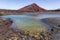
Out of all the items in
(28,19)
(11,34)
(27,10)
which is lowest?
(11,34)

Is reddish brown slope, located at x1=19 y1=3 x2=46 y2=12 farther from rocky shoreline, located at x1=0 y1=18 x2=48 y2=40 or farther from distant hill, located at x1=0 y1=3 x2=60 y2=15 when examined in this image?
rocky shoreline, located at x1=0 y1=18 x2=48 y2=40

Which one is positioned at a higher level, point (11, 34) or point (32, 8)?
point (32, 8)

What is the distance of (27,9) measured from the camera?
61.9 inches

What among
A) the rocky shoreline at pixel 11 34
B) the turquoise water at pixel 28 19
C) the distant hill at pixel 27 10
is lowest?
the rocky shoreline at pixel 11 34

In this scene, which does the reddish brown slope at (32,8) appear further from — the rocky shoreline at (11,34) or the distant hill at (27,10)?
the rocky shoreline at (11,34)

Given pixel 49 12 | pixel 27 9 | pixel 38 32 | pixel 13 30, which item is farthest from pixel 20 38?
pixel 49 12

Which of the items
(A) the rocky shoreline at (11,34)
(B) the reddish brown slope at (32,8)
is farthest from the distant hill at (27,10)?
(A) the rocky shoreline at (11,34)

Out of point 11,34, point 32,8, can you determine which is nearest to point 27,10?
point 32,8

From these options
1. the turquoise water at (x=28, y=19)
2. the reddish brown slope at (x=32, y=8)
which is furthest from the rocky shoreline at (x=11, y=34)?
the reddish brown slope at (x=32, y=8)

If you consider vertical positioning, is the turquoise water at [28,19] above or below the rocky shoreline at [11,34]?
above

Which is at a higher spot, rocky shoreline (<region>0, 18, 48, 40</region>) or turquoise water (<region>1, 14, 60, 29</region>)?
turquoise water (<region>1, 14, 60, 29</region>)

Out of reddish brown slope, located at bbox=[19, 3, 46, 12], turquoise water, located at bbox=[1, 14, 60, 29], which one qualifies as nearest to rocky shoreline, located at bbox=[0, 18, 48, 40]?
turquoise water, located at bbox=[1, 14, 60, 29]

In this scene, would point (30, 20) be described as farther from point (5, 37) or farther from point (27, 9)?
point (5, 37)

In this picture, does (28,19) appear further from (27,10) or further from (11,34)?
(11,34)
